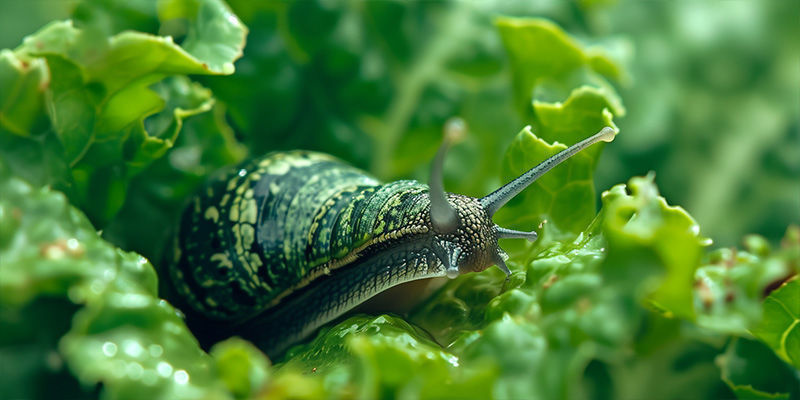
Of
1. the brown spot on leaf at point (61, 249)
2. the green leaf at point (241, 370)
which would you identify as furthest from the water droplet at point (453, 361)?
the brown spot on leaf at point (61, 249)

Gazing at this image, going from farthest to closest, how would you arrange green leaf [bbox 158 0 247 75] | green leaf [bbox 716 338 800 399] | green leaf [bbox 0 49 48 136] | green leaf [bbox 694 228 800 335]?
green leaf [bbox 158 0 247 75] < green leaf [bbox 716 338 800 399] < green leaf [bbox 0 49 48 136] < green leaf [bbox 694 228 800 335]

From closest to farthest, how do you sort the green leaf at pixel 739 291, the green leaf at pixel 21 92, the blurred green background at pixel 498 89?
the green leaf at pixel 739 291 < the green leaf at pixel 21 92 < the blurred green background at pixel 498 89

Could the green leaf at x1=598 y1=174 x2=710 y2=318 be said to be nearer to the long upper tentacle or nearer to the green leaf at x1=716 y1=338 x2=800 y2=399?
the long upper tentacle

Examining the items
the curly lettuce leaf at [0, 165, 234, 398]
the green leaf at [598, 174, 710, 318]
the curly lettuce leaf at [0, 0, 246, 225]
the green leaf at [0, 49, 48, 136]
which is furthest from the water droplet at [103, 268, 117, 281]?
the green leaf at [598, 174, 710, 318]

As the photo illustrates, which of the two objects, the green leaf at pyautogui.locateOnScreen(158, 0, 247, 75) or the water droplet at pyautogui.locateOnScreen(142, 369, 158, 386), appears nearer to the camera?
the water droplet at pyautogui.locateOnScreen(142, 369, 158, 386)

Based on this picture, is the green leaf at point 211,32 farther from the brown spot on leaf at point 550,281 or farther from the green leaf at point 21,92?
the brown spot on leaf at point 550,281
